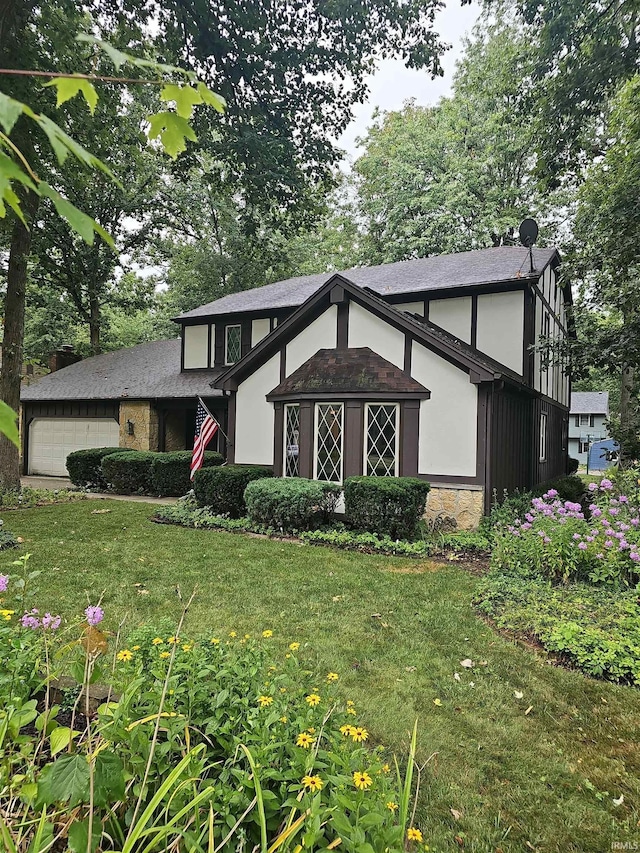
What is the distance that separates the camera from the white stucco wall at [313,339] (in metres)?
10.1

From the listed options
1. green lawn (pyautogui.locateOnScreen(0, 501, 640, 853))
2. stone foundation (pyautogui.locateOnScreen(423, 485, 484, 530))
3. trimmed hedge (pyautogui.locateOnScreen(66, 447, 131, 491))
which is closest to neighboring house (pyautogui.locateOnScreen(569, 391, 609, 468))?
stone foundation (pyautogui.locateOnScreen(423, 485, 484, 530))

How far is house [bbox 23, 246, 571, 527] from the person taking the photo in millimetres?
8922

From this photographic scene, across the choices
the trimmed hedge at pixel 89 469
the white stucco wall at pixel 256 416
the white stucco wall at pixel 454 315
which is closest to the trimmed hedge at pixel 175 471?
the white stucco wall at pixel 256 416

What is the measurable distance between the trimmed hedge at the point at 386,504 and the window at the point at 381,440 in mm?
857

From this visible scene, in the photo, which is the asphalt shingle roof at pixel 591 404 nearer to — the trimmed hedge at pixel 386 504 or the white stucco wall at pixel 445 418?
the white stucco wall at pixel 445 418

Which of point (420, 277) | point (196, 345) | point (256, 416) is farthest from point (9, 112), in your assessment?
point (196, 345)

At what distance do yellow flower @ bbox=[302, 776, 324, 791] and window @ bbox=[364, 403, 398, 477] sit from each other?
25.5ft

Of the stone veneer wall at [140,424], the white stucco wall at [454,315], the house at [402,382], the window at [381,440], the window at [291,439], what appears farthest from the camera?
the stone veneer wall at [140,424]

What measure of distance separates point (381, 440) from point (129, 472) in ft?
24.1

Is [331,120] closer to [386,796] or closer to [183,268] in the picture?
[386,796]

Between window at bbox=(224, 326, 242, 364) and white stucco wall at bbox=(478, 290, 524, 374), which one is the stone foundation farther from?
→ window at bbox=(224, 326, 242, 364)

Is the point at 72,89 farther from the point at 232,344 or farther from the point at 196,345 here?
the point at 196,345

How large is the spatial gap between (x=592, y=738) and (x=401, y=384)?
6.76m

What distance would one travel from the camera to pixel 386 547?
758 cm
